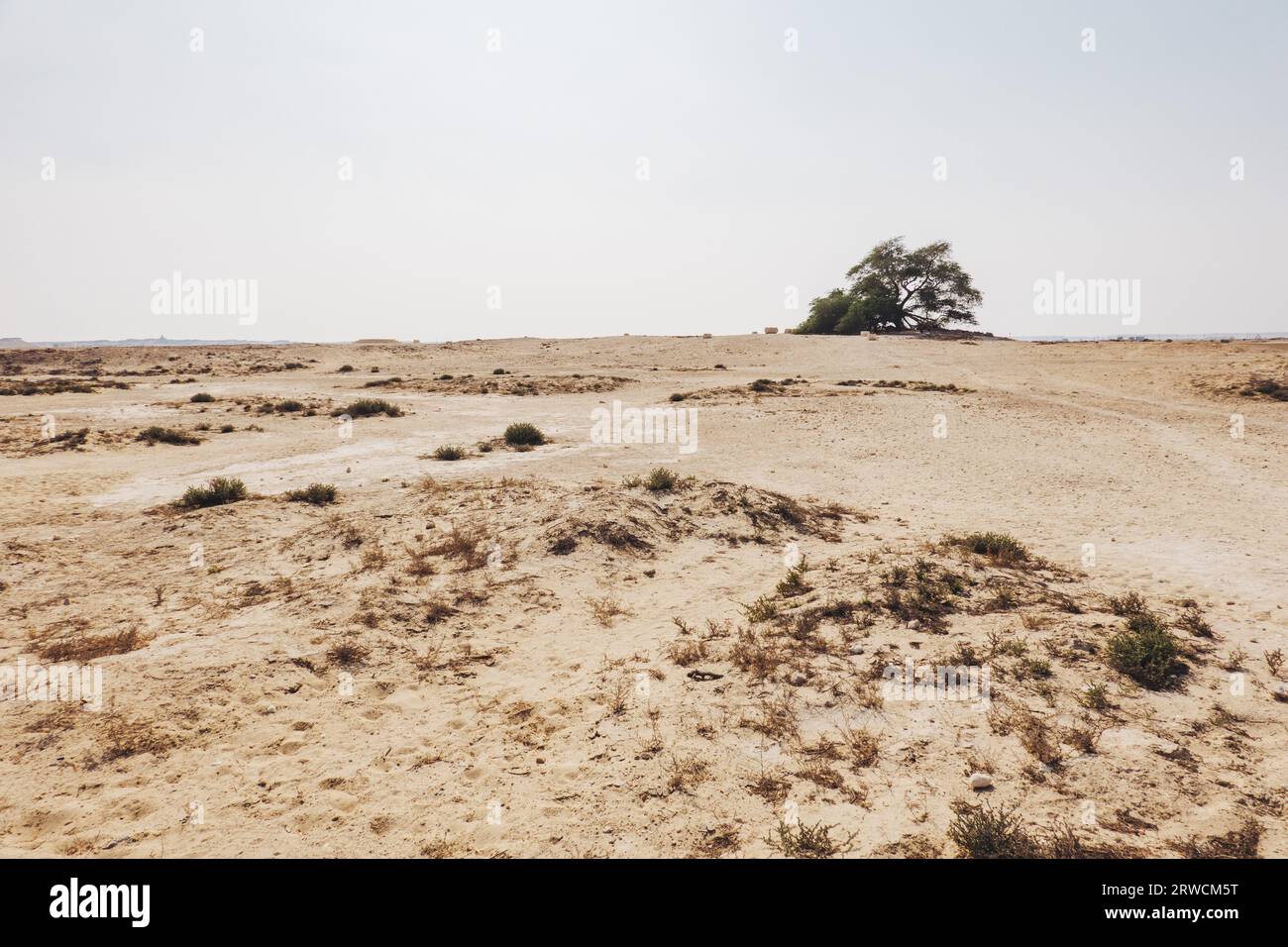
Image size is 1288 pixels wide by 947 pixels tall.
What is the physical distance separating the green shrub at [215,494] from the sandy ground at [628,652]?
407 mm

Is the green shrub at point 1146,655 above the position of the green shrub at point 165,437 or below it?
below

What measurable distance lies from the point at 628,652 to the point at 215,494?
1056 centimetres

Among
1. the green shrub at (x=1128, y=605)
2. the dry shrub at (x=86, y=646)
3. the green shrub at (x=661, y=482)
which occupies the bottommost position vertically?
the dry shrub at (x=86, y=646)

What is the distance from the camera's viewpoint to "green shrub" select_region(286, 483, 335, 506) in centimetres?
1378

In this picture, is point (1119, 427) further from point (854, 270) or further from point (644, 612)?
point (854, 270)

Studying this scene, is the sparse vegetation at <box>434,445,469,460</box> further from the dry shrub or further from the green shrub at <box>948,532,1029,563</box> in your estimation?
the green shrub at <box>948,532,1029,563</box>

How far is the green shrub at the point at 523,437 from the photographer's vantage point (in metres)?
20.8

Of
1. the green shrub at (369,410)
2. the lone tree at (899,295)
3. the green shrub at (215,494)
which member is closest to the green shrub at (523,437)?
the green shrub at (215,494)

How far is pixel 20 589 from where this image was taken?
9406 mm

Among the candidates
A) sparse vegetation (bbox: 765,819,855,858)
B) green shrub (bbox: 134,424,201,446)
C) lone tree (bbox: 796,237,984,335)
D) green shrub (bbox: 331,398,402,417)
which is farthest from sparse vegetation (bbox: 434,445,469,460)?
lone tree (bbox: 796,237,984,335)

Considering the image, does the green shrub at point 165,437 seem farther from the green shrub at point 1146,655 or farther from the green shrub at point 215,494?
the green shrub at point 1146,655

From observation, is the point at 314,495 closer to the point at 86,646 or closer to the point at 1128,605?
the point at 86,646
